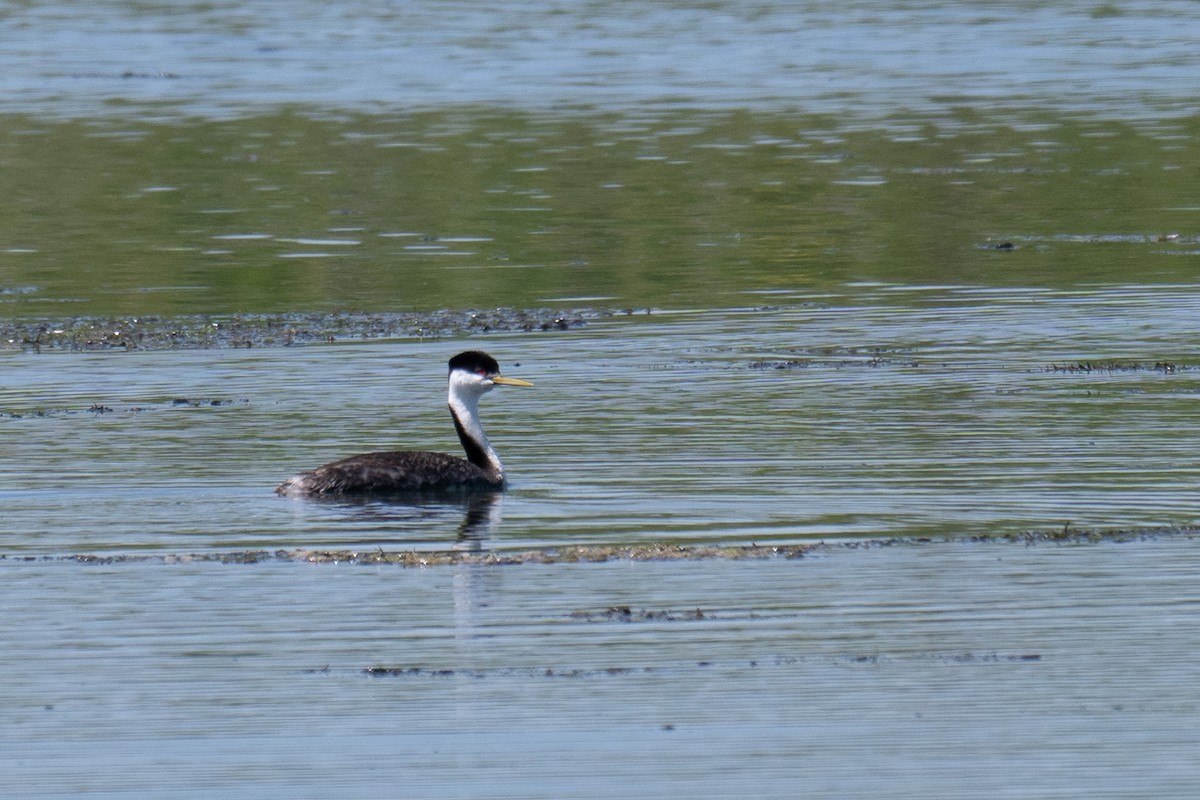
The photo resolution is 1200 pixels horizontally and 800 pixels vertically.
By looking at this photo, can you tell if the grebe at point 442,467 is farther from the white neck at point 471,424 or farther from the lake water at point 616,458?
the lake water at point 616,458

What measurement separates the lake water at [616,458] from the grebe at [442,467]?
23cm

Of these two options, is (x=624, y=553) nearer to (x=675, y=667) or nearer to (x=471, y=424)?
(x=675, y=667)

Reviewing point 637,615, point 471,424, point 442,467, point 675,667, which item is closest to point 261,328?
point 471,424

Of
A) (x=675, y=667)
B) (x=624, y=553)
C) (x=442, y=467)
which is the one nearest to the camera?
(x=675, y=667)

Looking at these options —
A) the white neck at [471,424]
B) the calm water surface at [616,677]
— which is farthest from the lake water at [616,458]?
the white neck at [471,424]

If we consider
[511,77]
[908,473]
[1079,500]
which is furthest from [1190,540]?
[511,77]

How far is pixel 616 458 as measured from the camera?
1502 centimetres

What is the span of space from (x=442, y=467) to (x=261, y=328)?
7281mm

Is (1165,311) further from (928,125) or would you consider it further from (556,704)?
(928,125)

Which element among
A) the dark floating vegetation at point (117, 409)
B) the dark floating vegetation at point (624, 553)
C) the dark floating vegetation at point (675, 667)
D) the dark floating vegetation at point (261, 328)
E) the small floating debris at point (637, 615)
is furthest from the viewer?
the dark floating vegetation at point (261, 328)

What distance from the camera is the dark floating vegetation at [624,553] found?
12062 mm

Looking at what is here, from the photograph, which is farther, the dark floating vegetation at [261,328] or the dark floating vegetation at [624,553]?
the dark floating vegetation at [261,328]

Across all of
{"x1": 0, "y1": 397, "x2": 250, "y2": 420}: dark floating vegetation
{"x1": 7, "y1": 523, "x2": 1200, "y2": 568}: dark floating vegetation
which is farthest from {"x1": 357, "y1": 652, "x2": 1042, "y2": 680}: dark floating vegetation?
{"x1": 0, "y1": 397, "x2": 250, "y2": 420}: dark floating vegetation

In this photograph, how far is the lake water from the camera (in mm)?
9141
